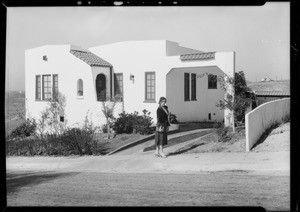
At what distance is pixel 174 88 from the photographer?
11.2 meters

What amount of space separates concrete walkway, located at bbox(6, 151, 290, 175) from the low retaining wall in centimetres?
55

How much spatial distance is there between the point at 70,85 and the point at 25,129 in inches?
54.4

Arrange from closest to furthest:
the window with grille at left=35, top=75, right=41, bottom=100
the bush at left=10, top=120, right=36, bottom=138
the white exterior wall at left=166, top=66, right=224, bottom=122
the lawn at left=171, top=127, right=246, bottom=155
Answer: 1. the window with grille at left=35, top=75, right=41, bottom=100
2. the bush at left=10, top=120, right=36, bottom=138
3. the lawn at left=171, top=127, right=246, bottom=155
4. the white exterior wall at left=166, top=66, right=224, bottom=122

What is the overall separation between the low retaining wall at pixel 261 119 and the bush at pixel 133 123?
244 centimetres

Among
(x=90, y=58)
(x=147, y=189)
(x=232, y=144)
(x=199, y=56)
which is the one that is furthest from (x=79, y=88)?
(x=232, y=144)

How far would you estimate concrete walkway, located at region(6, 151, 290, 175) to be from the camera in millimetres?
7879

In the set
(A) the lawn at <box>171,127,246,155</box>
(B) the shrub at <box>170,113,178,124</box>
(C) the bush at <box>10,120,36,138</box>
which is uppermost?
(B) the shrub at <box>170,113,178,124</box>

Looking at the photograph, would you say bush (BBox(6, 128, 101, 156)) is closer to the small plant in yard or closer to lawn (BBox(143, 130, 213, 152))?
the small plant in yard

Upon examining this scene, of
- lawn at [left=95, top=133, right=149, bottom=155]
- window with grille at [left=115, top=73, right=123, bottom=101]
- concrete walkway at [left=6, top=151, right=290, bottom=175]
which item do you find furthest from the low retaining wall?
window with grille at [left=115, top=73, right=123, bottom=101]

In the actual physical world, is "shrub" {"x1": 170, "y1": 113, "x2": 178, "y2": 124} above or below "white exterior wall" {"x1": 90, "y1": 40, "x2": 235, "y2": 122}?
below

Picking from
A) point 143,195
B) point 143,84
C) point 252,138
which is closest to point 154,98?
point 143,84

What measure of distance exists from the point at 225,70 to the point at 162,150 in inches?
110

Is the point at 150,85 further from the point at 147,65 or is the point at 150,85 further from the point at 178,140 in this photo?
the point at 178,140

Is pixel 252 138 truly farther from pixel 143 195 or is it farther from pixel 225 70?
pixel 143 195
